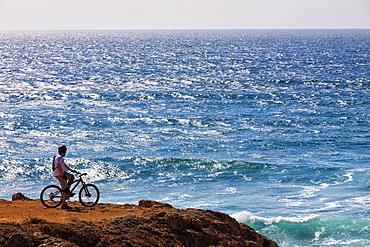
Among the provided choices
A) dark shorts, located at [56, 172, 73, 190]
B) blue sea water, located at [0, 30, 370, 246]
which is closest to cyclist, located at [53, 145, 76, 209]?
dark shorts, located at [56, 172, 73, 190]

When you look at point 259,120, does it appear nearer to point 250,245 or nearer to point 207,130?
point 207,130

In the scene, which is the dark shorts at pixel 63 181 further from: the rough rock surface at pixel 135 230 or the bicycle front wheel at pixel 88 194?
the rough rock surface at pixel 135 230

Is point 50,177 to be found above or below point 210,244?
below

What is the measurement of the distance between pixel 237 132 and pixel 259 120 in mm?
5292

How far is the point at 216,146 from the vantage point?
117 ft

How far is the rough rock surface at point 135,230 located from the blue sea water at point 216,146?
5957mm

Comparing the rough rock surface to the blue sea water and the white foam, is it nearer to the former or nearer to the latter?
the blue sea water

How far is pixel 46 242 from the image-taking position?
9.98 metres

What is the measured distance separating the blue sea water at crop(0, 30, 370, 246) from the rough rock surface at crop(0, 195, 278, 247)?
596 cm

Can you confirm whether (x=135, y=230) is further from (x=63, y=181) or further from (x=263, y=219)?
(x=263, y=219)

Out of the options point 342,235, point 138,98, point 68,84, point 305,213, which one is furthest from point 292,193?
point 68,84

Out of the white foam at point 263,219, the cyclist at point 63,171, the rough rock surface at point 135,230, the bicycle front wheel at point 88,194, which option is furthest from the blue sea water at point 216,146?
the cyclist at point 63,171

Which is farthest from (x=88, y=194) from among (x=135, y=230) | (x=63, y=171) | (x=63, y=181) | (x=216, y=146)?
(x=216, y=146)

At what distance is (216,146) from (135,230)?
79.6 ft
